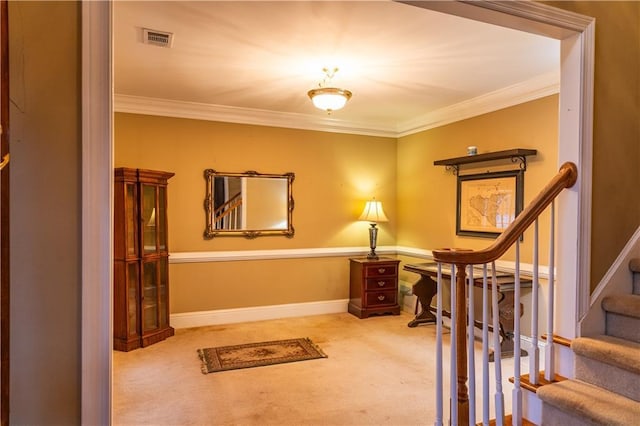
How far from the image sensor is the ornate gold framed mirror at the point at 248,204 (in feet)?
15.5

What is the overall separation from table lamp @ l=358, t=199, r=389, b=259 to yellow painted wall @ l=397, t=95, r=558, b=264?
0.48 meters

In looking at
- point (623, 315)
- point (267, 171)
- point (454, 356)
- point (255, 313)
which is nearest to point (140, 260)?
point (255, 313)

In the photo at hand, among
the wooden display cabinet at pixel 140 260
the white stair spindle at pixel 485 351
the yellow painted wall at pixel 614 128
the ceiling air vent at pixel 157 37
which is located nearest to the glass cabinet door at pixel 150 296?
the wooden display cabinet at pixel 140 260

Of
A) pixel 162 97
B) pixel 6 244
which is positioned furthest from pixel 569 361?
pixel 162 97

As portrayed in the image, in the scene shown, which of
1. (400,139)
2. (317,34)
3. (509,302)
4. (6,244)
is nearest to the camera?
(6,244)

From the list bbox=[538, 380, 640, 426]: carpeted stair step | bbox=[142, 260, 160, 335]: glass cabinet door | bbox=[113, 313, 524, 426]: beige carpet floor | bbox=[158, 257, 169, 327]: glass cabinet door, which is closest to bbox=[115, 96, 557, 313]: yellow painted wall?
bbox=[158, 257, 169, 327]: glass cabinet door

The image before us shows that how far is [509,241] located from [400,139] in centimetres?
403

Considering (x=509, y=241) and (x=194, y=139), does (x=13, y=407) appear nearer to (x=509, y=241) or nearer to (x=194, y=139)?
(x=509, y=241)

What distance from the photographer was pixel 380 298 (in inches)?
197

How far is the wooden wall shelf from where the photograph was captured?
145 inches

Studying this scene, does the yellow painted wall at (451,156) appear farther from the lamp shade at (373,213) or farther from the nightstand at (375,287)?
the nightstand at (375,287)

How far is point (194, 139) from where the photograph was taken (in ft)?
15.2

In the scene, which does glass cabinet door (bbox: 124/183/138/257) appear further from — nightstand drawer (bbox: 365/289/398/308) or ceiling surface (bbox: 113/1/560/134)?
nightstand drawer (bbox: 365/289/398/308)

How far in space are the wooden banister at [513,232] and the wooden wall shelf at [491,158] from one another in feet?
5.80
